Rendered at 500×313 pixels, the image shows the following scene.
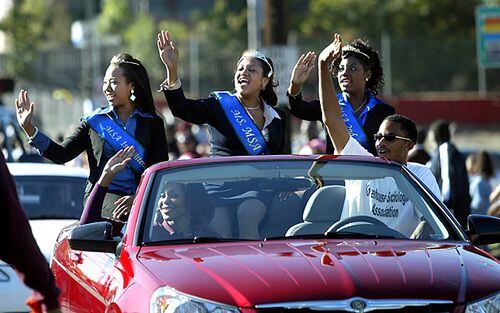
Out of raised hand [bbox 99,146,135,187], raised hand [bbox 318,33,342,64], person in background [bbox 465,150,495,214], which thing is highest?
raised hand [bbox 318,33,342,64]

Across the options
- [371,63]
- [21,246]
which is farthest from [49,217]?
[21,246]

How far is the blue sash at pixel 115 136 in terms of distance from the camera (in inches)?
340

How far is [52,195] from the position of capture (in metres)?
11.1

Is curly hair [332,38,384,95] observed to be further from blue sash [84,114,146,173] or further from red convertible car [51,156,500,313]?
red convertible car [51,156,500,313]

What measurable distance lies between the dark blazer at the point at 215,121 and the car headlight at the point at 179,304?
2978 mm

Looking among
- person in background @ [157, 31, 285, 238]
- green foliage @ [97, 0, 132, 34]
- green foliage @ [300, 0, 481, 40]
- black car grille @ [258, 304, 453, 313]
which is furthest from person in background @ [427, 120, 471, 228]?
green foliage @ [97, 0, 132, 34]

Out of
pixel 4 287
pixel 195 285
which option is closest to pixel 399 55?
pixel 4 287

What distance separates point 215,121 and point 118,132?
623 mm

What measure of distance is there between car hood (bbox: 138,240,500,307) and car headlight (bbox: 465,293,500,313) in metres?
0.03

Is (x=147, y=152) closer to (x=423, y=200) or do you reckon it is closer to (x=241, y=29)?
(x=423, y=200)

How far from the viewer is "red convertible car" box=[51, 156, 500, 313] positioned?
570 centimetres

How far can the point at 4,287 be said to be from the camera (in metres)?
9.31

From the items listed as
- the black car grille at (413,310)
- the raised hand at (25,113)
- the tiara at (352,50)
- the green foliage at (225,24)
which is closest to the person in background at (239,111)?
the tiara at (352,50)

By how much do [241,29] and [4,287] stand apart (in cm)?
4591
